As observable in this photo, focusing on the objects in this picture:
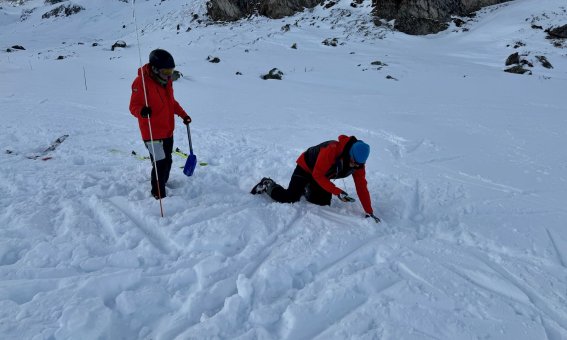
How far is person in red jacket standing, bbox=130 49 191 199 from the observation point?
15.3ft

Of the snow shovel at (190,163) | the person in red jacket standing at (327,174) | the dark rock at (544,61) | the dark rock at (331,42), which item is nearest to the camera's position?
the person in red jacket standing at (327,174)

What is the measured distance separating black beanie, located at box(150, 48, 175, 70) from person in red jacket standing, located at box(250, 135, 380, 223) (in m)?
2.10

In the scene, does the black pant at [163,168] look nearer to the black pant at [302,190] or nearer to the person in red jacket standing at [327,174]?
the person in red jacket standing at [327,174]

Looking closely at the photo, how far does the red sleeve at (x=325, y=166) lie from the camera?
4852mm

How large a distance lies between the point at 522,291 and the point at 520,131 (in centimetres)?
602

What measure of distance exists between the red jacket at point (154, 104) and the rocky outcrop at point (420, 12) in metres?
23.1

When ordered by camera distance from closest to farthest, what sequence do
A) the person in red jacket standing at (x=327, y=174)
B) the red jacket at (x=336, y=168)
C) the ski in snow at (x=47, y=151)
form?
the person in red jacket standing at (x=327, y=174), the red jacket at (x=336, y=168), the ski in snow at (x=47, y=151)

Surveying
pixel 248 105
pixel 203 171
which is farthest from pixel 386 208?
pixel 248 105

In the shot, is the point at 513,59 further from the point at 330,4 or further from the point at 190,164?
the point at 190,164

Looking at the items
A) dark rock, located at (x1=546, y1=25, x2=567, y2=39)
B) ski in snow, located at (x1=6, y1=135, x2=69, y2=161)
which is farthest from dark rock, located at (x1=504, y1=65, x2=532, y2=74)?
ski in snow, located at (x1=6, y1=135, x2=69, y2=161)

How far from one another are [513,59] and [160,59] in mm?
18526

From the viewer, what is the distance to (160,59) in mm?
4578

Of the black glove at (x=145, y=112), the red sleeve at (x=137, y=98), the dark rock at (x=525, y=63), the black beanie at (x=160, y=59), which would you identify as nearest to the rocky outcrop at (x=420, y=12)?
the dark rock at (x=525, y=63)

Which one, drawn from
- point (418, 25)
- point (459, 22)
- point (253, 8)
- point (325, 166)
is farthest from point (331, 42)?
point (325, 166)
